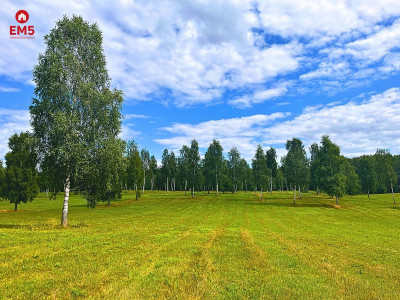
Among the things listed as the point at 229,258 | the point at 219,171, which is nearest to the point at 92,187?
the point at 229,258

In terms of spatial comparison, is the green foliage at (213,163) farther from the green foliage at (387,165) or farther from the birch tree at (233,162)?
the green foliage at (387,165)

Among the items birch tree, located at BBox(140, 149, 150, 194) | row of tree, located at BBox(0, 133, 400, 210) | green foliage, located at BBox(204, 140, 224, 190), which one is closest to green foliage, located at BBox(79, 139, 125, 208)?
row of tree, located at BBox(0, 133, 400, 210)

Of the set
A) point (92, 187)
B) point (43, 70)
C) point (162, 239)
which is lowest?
point (162, 239)

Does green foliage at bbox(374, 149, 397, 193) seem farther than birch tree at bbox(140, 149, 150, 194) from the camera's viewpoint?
No

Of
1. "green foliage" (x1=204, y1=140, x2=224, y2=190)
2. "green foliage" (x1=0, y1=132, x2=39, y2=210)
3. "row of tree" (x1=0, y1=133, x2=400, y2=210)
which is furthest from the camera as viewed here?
"green foliage" (x1=204, y1=140, x2=224, y2=190)

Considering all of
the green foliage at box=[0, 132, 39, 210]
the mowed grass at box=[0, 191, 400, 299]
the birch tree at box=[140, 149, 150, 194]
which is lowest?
the mowed grass at box=[0, 191, 400, 299]

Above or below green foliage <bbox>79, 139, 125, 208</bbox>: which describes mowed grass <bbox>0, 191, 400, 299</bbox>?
below

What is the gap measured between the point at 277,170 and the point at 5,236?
412 feet

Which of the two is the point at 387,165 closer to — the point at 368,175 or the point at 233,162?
the point at 368,175

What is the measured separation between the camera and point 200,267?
40.3 ft

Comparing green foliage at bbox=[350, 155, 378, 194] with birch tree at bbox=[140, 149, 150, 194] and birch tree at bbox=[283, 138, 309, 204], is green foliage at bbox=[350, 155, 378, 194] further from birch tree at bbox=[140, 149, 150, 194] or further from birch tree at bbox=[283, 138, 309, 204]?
birch tree at bbox=[140, 149, 150, 194]

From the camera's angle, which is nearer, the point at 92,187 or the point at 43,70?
the point at 43,70

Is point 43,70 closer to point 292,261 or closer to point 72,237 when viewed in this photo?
point 72,237

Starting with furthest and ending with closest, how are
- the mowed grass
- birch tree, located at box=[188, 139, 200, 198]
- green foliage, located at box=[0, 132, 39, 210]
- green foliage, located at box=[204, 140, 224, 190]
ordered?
1. green foliage, located at box=[204, 140, 224, 190]
2. birch tree, located at box=[188, 139, 200, 198]
3. green foliage, located at box=[0, 132, 39, 210]
4. the mowed grass
